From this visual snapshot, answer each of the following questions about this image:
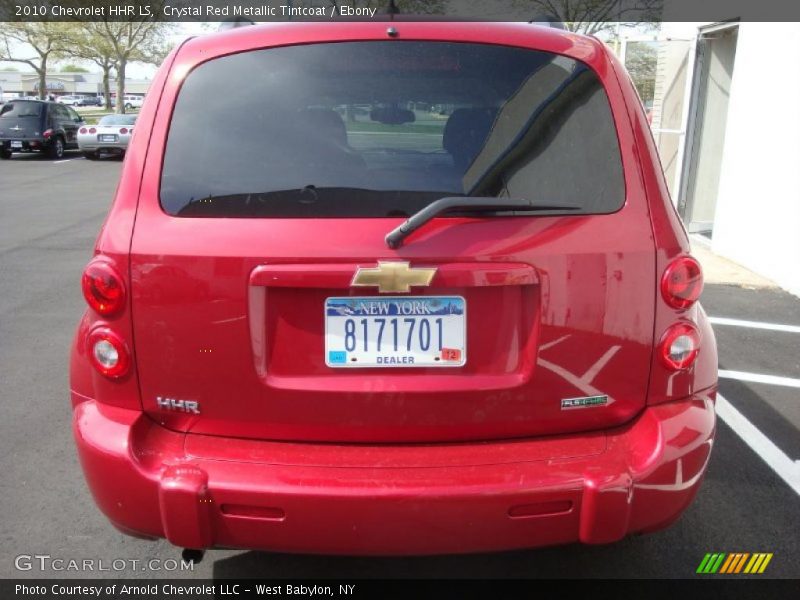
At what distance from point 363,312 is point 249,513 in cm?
64

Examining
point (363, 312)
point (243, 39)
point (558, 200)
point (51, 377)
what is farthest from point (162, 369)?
point (51, 377)

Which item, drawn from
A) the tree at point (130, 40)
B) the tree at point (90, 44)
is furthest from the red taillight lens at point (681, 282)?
the tree at point (90, 44)

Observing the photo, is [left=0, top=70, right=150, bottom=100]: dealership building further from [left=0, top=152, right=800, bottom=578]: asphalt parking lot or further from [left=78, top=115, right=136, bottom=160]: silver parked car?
[left=0, top=152, right=800, bottom=578]: asphalt parking lot

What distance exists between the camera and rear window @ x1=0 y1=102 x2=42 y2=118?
2178cm

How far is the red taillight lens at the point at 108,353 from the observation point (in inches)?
82.9

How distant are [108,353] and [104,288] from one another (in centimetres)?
20

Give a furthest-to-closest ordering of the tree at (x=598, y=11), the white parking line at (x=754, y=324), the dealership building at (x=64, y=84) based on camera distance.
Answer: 1. the dealership building at (x=64, y=84)
2. the tree at (x=598, y=11)
3. the white parking line at (x=754, y=324)

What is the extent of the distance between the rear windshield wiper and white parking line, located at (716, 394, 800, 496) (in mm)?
2180

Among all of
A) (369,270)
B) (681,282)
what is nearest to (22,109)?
(369,270)

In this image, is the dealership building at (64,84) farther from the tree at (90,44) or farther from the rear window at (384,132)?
the rear window at (384,132)

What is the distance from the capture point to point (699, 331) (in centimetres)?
223

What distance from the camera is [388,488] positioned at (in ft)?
6.48

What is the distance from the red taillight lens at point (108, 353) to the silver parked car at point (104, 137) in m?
21.8

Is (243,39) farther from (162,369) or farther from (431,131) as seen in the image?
(162,369)
